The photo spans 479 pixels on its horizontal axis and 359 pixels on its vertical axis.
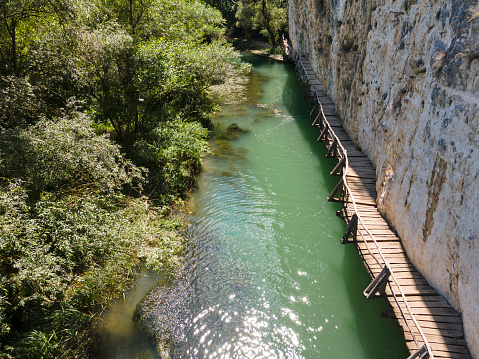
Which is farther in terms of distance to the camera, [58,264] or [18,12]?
[18,12]

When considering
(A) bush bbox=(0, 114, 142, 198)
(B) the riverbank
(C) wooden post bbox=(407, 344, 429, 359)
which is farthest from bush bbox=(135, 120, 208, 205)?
(B) the riverbank

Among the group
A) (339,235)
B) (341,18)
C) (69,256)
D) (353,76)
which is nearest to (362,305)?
(339,235)

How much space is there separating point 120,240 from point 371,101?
40.9ft

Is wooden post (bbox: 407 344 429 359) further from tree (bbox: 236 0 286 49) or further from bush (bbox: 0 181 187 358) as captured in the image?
tree (bbox: 236 0 286 49)

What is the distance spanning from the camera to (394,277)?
9164mm

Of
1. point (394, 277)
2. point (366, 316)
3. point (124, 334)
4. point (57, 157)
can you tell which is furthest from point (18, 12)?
point (366, 316)

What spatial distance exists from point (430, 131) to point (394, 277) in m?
4.29

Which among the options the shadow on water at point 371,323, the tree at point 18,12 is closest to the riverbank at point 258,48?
the tree at point 18,12

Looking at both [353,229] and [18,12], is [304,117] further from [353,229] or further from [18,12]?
[18,12]

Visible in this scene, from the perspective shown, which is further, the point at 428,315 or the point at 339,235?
the point at 339,235

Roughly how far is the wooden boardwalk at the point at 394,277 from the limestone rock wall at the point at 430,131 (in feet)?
0.96

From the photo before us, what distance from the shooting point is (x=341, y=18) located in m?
20.1

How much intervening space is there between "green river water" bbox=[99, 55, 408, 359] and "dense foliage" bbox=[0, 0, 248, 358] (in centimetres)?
159

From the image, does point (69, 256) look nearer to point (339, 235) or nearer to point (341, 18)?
point (339, 235)
